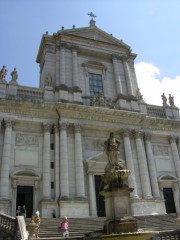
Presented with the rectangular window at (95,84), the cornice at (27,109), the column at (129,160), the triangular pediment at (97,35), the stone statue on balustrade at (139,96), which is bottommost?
the column at (129,160)

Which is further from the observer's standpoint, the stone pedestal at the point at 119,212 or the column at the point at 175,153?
the column at the point at 175,153

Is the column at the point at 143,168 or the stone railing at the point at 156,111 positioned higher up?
the stone railing at the point at 156,111

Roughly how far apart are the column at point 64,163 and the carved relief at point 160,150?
28.0ft

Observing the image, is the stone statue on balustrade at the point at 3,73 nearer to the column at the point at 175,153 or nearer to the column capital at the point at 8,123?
the column capital at the point at 8,123

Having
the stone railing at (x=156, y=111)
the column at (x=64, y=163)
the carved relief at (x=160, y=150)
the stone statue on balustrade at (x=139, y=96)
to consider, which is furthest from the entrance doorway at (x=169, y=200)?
the column at (x=64, y=163)

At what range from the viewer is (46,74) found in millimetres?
25922

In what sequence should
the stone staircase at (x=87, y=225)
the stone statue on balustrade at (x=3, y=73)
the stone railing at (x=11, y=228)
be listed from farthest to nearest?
the stone statue on balustrade at (x=3, y=73) < the stone staircase at (x=87, y=225) < the stone railing at (x=11, y=228)

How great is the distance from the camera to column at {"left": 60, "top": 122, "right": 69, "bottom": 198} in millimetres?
19875

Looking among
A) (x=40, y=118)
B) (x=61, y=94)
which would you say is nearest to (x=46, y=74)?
(x=61, y=94)

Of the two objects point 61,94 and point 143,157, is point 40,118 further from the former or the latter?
point 143,157

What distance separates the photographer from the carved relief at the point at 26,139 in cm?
2133

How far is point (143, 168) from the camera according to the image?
22969mm

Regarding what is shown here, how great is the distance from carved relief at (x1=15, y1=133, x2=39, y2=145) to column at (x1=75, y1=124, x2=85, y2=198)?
3157 mm

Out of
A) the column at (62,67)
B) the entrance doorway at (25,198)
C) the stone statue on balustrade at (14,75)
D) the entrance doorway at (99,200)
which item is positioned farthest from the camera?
the column at (62,67)
